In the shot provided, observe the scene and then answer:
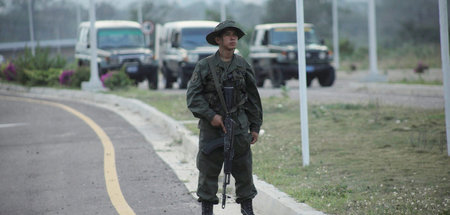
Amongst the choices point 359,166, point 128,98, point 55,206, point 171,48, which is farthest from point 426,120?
point 171,48

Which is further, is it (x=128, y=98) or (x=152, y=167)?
(x=128, y=98)

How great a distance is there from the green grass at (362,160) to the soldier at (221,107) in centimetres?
91

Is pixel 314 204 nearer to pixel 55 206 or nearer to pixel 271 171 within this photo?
pixel 271 171

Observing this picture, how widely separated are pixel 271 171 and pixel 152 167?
2121 mm

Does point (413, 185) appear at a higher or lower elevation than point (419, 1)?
lower

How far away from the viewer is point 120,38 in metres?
25.0

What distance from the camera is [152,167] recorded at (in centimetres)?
947

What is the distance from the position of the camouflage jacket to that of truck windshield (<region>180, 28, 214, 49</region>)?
19170 millimetres

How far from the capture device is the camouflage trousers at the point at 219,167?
5.66m

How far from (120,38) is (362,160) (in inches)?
699

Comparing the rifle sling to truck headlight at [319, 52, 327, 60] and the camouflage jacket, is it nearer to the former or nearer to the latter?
the camouflage jacket

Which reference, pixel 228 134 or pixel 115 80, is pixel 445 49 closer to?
pixel 228 134

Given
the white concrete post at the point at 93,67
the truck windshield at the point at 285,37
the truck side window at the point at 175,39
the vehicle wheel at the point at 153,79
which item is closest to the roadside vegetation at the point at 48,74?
the white concrete post at the point at 93,67

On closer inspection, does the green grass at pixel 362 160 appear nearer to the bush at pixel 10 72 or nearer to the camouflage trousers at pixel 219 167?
the camouflage trousers at pixel 219 167
